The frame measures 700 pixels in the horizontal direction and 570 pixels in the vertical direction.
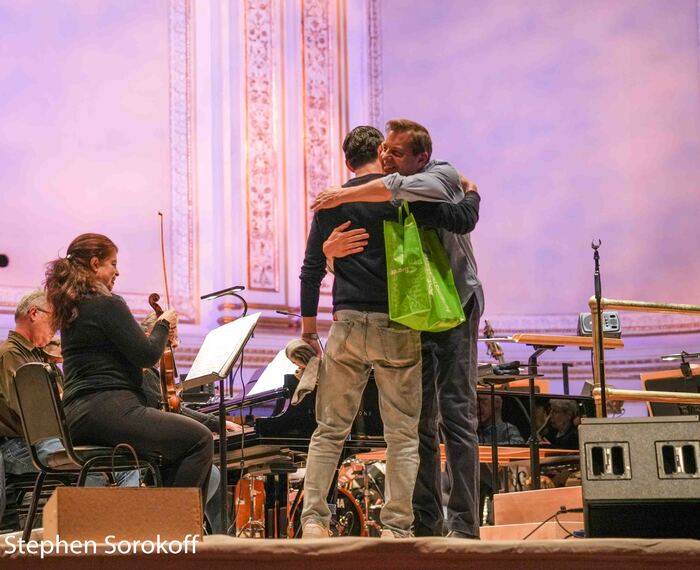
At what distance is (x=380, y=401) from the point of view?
3.41 m

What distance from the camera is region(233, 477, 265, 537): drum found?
19.2ft

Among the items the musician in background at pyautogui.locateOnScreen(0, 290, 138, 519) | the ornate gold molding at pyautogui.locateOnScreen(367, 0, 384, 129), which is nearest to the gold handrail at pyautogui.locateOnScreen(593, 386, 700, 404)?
the musician in background at pyautogui.locateOnScreen(0, 290, 138, 519)

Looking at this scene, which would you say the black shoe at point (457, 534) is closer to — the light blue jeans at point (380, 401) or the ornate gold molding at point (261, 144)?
the light blue jeans at point (380, 401)

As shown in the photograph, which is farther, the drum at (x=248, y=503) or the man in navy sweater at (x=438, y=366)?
the drum at (x=248, y=503)

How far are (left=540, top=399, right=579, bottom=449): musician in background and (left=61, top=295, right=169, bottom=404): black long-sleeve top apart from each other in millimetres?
2942

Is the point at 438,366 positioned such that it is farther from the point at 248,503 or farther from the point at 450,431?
the point at 248,503

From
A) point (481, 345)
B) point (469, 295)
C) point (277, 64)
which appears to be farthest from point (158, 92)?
point (469, 295)

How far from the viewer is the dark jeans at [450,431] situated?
3.46 meters

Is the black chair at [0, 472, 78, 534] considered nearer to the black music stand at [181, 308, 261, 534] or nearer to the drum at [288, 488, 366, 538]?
the black music stand at [181, 308, 261, 534]

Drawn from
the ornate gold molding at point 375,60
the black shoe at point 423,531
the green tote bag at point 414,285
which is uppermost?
the ornate gold molding at point 375,60

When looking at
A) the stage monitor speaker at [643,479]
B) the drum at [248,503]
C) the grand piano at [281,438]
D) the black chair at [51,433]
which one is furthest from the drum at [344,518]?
the stage monitor speaker at [643,479]

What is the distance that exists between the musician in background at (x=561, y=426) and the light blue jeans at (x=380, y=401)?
111 inches

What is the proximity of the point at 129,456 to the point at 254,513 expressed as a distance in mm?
2353

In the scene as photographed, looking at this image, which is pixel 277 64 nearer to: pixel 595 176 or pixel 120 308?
pixel 595 176
